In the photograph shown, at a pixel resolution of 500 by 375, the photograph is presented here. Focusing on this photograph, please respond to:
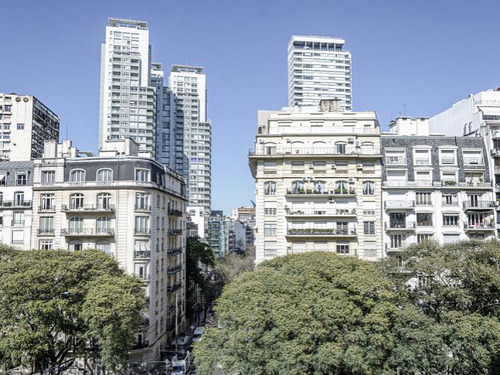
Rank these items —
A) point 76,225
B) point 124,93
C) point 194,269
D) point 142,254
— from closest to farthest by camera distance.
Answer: point 142,254
point 76,225
point 194,269
point 124,93

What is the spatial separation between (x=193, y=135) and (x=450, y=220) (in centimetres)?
11674

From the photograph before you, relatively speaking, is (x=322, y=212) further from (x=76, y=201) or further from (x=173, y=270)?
(x=76, y=201)

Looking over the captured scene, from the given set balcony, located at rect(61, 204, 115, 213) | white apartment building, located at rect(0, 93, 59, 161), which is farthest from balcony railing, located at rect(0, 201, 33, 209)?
white apartment building, located at rect(0, 93, 59, 161)

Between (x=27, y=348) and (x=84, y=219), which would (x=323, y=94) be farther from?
(x=27, y=348)

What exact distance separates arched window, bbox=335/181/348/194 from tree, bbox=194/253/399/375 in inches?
762

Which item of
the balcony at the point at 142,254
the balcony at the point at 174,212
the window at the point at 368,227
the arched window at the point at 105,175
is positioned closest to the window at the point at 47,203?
the arched window at the point at 105,175

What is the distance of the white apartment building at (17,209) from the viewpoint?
5291 centimetres

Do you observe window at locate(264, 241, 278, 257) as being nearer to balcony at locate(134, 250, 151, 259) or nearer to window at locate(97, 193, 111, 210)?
balcony at locate(134, 250, 151, 259)

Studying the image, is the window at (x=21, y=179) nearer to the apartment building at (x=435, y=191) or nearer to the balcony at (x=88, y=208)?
the balcony at (x=88, y=208)

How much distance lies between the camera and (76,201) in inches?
2002

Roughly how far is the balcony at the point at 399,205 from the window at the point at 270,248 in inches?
565

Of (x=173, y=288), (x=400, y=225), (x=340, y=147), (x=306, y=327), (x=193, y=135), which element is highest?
(x=193, y=135)

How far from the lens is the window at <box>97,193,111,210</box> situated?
50031mm

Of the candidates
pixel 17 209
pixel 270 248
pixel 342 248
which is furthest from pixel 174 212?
pixel 342 248
